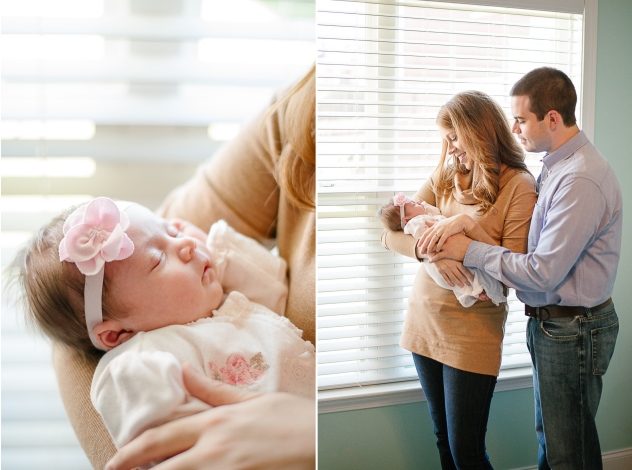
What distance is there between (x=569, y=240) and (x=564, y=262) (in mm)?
53

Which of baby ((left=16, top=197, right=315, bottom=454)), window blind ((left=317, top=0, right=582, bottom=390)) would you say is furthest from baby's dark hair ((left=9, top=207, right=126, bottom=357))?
window blind ((left=317, top=0, right=582, bottom=390))

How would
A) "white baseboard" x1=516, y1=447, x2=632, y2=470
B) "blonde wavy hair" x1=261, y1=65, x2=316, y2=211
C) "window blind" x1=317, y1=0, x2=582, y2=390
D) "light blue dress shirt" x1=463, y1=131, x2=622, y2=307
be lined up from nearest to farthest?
"blonde wavy hair" x1=261, y1=65, x2=316, y2=211, "light blue dress shirt" x1=463, y1=131, x2=622, y2=307, "window blind" x1=317, y1=0, x2=582, y2=390, "white baseboard" x1=516, y1=447, x2=632, y2=470

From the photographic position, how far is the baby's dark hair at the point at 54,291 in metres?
0.77

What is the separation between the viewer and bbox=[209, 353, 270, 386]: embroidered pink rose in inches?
32.4

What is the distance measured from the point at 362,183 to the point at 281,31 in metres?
0.83

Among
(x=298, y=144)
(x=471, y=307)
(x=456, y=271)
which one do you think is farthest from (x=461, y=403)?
(x=298, y=144)

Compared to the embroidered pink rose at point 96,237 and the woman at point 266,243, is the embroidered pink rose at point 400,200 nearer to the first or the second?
the woman at point 266,243

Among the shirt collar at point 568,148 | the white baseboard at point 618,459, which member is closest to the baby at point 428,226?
the shirt collar at point 568,148

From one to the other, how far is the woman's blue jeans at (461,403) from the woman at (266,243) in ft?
2.23

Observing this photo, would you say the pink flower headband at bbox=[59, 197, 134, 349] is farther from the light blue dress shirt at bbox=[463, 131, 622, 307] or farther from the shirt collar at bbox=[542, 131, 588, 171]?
the shirt collar at bbox=[542, 131, 588, 171]

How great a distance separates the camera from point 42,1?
2.62ft

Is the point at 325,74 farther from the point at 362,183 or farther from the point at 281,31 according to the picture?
the point at 281,31

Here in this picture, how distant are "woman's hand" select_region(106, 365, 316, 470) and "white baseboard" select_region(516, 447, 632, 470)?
1.52m

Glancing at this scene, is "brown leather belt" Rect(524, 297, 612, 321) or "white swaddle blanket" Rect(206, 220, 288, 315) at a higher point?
"white swaddle blanket" Rect(206, 220, 288, 315)
